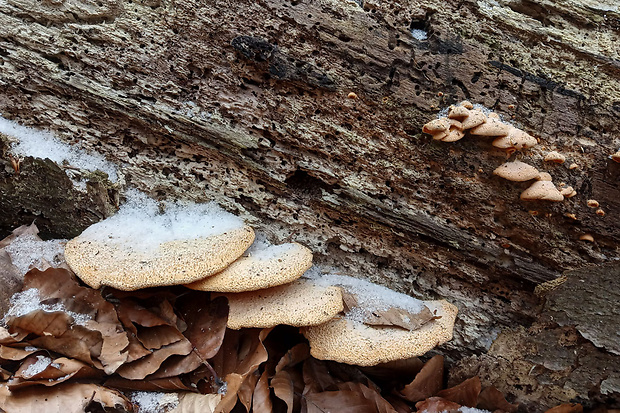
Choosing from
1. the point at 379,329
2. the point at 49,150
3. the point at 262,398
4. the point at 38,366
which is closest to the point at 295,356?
the point at 262,398

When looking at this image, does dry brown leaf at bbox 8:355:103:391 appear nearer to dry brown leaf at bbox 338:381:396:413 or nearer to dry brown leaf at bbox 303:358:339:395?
dry brown leaf at bbox 303:358:339:395

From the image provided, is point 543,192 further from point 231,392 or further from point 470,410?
point 231,392

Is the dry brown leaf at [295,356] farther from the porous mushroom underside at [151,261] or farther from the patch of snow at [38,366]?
the patch of snow at [38,366]

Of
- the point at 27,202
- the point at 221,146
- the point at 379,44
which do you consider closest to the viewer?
the point at 379,44

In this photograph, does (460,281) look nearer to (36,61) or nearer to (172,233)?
(172,233)

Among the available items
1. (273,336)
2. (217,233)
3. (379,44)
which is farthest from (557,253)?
(217,233)

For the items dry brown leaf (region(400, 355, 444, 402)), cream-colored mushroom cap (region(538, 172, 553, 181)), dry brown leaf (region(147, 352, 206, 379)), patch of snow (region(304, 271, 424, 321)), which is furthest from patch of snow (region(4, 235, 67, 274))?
cream-colored mushroom cap (region(538, 172, 553, 181))
